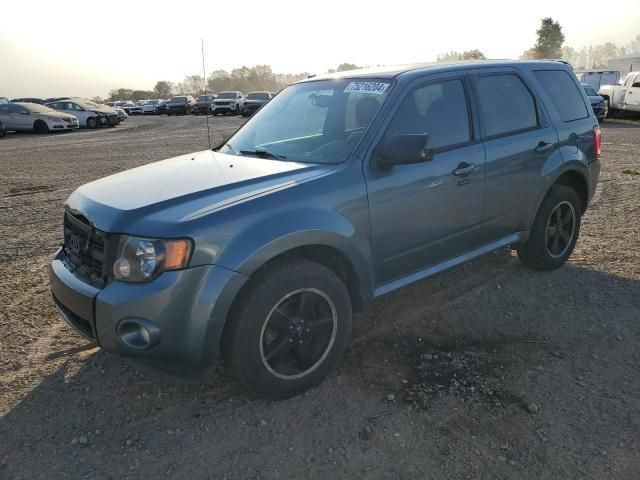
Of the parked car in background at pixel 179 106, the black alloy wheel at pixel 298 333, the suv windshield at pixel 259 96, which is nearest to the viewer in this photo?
the black alloy wheel at pixel 298 333

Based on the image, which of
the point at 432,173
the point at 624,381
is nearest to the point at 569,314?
the point at 624,381

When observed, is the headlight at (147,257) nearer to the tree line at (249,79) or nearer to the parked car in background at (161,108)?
the parked car in background at (161,108)

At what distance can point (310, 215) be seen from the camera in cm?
289

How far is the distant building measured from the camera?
43.9 m

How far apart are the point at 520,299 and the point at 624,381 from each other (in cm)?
122

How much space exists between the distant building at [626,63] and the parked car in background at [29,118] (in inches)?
1686

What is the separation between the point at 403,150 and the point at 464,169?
29.8 inches

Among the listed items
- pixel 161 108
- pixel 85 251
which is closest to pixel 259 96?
pixel 161 108

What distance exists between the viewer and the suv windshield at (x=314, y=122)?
341 centimetres

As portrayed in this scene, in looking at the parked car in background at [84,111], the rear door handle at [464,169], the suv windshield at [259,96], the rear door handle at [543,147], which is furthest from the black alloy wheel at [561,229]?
the suv windshield at [259,96]

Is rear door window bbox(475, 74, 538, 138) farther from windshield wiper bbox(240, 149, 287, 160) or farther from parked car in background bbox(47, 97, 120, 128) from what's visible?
parked car in background bbox(47, 97, 120, 128)

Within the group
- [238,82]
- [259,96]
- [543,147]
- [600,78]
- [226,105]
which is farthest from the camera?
[238,82]

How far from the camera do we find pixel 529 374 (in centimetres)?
321

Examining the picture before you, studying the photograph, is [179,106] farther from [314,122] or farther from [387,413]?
[387,413]
